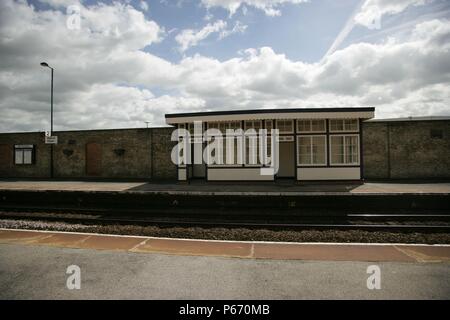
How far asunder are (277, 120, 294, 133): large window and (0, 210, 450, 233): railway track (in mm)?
7294

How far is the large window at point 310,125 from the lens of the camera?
14.4 m

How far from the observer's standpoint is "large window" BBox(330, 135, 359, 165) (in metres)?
14.1

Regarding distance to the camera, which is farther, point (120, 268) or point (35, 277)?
point (120, 268)

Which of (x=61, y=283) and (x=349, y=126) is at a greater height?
(x=349, y=126)

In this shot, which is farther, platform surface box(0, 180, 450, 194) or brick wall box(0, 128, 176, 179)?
brick wall box(0, 128, 176, 179)

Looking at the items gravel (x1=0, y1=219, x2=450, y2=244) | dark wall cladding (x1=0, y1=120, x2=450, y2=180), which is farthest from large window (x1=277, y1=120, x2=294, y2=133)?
gravel (x1=0, y1=219, x2=450, y2=244)

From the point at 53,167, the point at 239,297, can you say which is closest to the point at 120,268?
the point at 239,297

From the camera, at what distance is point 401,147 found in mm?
16656

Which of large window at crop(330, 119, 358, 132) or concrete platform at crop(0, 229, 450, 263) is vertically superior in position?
large window at crop(330, 119, 358, 132)

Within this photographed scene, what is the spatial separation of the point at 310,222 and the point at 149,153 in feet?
44.4

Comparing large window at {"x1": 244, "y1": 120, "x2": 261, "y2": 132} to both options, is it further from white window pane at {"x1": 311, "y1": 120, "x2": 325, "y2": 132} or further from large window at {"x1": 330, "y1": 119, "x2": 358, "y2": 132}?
large window at {"x1": 330, "y1": 119, "x2": 358, "y2": 132}

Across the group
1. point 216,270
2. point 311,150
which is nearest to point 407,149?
point 311,150
